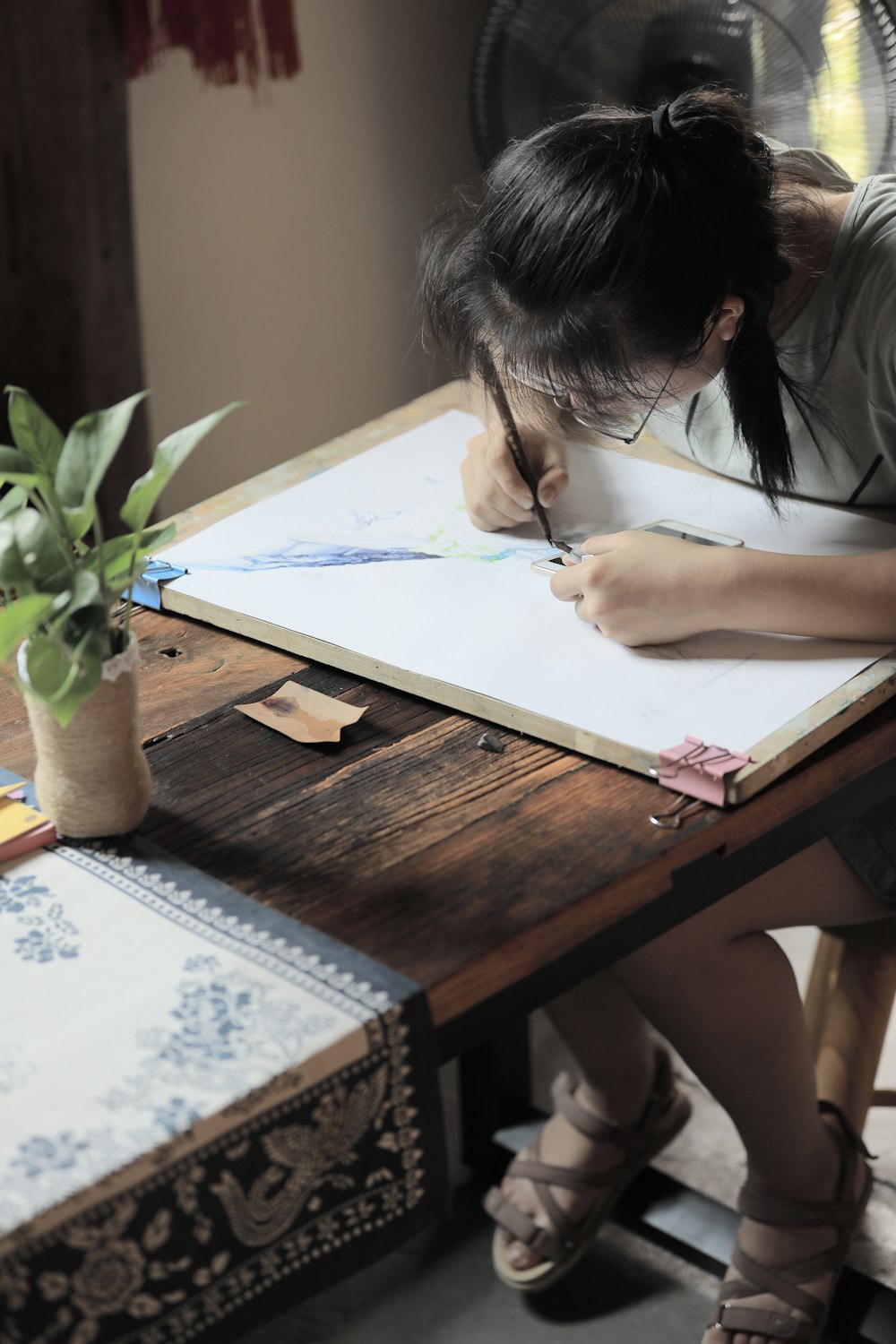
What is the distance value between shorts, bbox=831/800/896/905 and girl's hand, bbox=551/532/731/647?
0.70 ft

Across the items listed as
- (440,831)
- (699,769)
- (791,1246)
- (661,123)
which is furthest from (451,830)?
(791,1246)

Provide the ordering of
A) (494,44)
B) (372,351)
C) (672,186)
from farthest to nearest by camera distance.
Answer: (372,351)
(494,44)
(672,186)

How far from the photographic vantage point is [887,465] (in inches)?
48.1

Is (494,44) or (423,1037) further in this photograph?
(494,44)

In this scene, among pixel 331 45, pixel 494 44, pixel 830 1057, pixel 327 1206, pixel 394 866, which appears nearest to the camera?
pixel 327 1206

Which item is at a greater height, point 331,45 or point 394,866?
point 331,45

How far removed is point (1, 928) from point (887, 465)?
2.72 feet

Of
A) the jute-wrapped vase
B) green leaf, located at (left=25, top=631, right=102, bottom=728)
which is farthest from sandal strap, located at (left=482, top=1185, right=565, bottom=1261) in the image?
green leaf, located at (left=25, top=631, right=102, bottom=728)

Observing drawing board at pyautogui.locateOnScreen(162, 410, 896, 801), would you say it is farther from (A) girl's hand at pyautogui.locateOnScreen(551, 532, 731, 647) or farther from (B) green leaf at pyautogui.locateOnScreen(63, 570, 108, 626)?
(B) green leaf at pyautogui.locateOnScreen(63, 570, 108, 626)

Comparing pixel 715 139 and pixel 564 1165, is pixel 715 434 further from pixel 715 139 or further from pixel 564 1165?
pixel 564 1165

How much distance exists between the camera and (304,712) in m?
1.01

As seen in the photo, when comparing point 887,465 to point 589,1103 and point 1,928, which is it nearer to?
point 589,1103

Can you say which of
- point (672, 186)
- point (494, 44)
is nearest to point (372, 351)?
point (494, 44)

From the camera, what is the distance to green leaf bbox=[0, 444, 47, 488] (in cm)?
77
